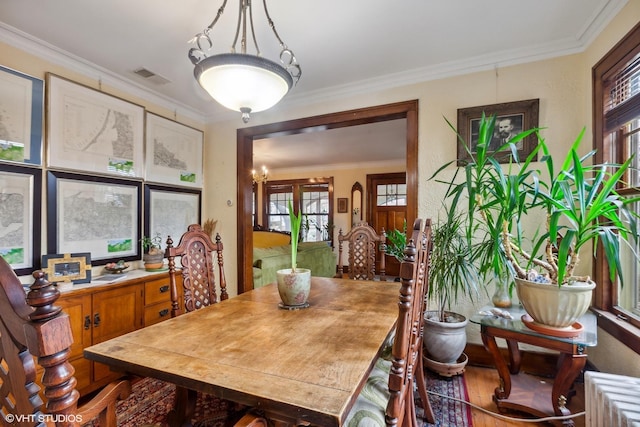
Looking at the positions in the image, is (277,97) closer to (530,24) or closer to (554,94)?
(530,24)

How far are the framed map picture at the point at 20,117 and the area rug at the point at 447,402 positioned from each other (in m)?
3.24

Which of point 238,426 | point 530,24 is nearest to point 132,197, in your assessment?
point 238,426

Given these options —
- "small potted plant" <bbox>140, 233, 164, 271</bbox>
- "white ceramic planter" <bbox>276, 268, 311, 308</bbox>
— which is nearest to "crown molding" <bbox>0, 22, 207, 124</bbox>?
"small potted plant" <bbox>140, 233, 164, 271</bbox>

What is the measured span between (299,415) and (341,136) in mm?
4107

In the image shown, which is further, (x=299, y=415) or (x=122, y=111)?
(x=122, y=111)

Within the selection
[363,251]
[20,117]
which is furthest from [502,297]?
[20,117]

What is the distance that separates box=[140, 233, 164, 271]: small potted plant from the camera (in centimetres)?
265

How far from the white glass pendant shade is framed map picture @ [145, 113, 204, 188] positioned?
6.11 ft

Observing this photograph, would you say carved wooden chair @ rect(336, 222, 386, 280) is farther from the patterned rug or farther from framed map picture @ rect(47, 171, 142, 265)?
framed map picture @ rect(47, 171, 142, 265)

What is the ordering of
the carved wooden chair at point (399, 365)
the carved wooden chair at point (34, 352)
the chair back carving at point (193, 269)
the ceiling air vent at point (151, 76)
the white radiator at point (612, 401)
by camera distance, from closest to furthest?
the carved wooden chair at point (34, 352), the carved wooden chair at point (399, 365), the white radiator at point (612, 401), the chair back carving at point (193, 269), the ceiling air vent at point (151, 76)

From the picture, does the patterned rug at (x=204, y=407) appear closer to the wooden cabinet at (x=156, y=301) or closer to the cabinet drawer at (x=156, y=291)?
the wooden cabinet at (x=156, y=301)

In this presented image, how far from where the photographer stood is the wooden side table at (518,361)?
1.51 metres

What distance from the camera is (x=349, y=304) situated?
1.63 m

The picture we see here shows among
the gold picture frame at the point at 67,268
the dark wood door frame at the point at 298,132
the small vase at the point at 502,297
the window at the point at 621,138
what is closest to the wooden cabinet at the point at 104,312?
the gold picture frame at the point at 67,268
